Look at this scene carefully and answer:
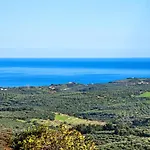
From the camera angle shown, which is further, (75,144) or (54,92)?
(54,92)

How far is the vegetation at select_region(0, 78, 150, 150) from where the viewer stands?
41.9 m

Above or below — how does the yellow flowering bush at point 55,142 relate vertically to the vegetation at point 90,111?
below

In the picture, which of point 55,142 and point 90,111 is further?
point 90,111

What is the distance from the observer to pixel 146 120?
54156mm

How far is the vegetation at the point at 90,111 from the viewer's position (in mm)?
41938

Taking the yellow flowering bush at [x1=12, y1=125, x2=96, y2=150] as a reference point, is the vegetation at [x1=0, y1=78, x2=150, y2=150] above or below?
above

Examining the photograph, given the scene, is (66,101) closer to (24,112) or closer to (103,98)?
(103,98)

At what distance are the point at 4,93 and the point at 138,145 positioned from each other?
181 feet

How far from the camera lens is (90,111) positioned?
65.4 meters

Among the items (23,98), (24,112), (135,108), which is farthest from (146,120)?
(23,98)

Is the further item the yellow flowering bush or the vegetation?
the vegetation

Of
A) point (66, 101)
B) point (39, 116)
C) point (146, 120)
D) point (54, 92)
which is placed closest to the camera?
point (146, 120)

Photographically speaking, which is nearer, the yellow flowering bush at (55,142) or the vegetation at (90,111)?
the yellow flowering bush at (55,142)

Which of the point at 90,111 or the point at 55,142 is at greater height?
the point at 90,111
